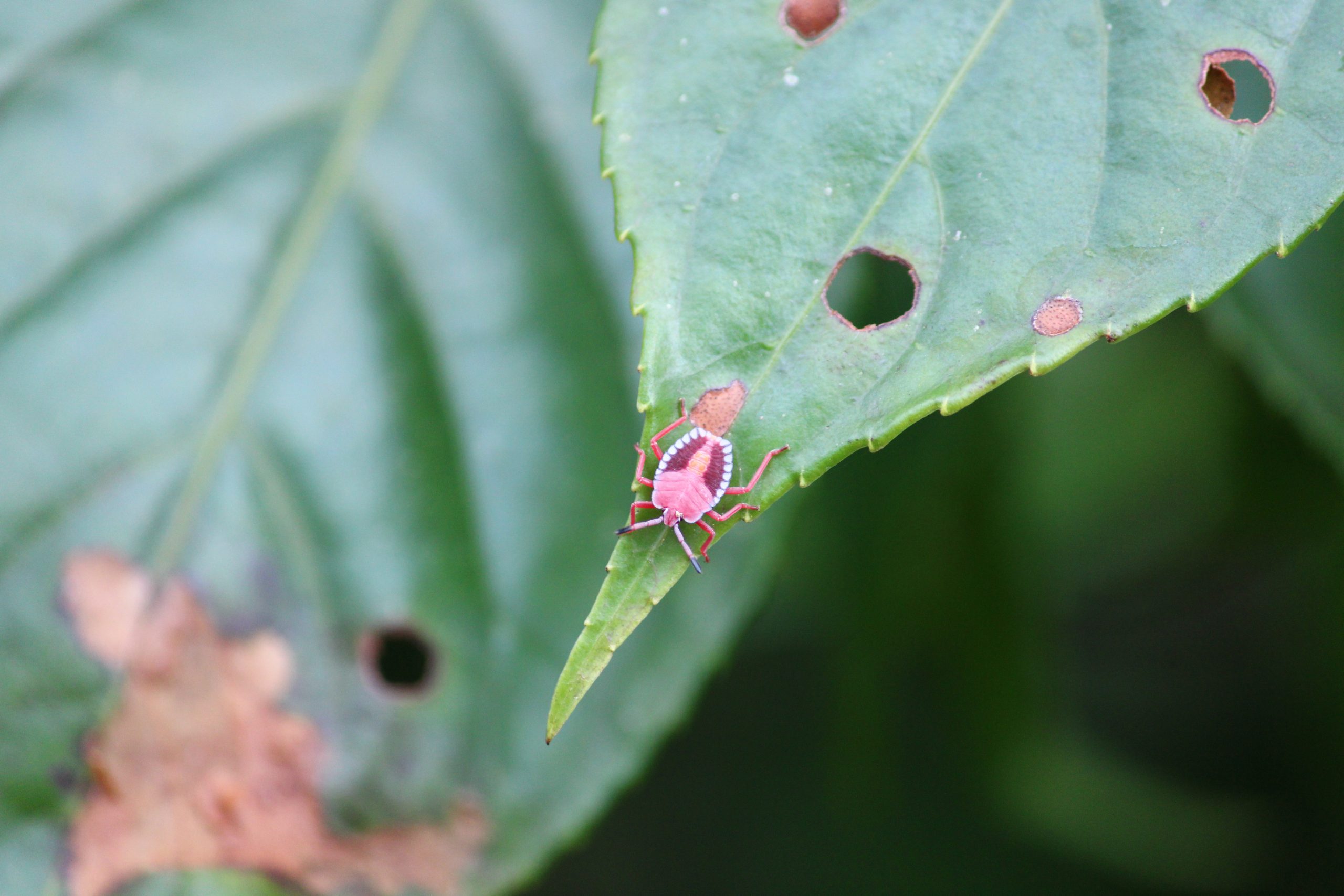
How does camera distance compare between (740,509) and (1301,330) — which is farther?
(1301,330)

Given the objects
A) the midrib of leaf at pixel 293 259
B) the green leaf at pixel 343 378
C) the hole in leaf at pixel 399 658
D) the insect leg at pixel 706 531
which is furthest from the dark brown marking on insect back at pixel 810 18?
the hole in leaf at pixel 399 658

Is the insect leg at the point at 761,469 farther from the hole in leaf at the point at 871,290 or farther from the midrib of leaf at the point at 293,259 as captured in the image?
the midrib of leaf at the point at 293,259

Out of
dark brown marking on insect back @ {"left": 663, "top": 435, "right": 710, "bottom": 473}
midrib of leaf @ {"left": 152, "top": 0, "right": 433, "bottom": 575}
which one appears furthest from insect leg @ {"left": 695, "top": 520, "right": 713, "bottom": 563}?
midrib of leaf @ {"left": 152, "top": 0, "right": 433, "bottom": 575}

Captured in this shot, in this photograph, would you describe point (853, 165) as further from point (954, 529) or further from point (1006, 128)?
point (954, 529)

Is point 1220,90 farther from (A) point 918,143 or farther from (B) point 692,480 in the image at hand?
(B) point 692,480

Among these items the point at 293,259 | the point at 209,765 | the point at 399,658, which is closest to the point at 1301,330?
the point at 399,658

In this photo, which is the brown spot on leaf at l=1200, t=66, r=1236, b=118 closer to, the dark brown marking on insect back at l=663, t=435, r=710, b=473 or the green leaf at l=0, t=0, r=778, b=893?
the dark brown marking on insect back at l=663, t=435, r=710, b=473
